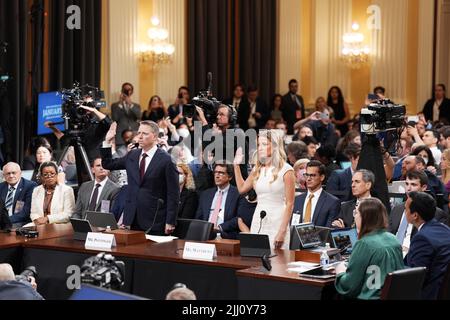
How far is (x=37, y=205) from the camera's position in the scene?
314 inches

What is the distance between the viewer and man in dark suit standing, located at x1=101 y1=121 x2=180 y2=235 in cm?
712

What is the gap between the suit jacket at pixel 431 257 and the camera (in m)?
5.54

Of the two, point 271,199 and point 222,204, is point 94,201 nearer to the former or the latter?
point 222,204

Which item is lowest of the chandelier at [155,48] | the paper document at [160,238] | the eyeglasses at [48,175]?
the paper document at [160,238]

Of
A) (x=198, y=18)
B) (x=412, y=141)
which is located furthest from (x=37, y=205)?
(x=198, y=18)

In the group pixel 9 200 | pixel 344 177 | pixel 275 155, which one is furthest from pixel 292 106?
pixel 275 155

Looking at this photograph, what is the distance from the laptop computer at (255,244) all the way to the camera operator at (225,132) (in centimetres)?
178

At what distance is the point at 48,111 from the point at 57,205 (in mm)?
4156

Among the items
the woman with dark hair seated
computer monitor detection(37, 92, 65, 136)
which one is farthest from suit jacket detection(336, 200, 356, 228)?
computer monitor detection(37, 92, 65, 136)

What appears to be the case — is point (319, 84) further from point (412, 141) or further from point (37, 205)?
point (37, 205)

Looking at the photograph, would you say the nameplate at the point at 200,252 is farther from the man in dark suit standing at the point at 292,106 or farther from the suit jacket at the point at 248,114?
the man in dark suit standing at the point at 292,106

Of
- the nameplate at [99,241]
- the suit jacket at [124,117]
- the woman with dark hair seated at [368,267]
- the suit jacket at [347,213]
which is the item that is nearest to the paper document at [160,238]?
the nameplate at [99,241]

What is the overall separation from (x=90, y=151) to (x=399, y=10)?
8.66 metres

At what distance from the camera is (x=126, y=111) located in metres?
13.0
